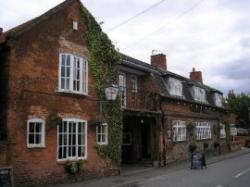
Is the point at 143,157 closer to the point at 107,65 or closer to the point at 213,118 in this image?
the point at 107,65

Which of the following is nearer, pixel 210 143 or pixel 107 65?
pixel 107 65

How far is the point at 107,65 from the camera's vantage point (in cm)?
2148

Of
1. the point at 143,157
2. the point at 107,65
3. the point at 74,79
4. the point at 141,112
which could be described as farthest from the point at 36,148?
the point at 143,157

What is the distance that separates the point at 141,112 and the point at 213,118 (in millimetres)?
16370

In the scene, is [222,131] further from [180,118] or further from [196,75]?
[180,118]

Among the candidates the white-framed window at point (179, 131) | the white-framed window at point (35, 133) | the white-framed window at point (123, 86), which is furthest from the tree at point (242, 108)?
the white-framed window at point (35, 133)

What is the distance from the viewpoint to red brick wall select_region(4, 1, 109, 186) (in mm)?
16031

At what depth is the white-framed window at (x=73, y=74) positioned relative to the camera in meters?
18.7

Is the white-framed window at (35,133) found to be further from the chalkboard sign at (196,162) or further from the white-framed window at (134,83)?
the chalkboard sign at (196,162)

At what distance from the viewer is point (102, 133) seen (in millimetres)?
20812

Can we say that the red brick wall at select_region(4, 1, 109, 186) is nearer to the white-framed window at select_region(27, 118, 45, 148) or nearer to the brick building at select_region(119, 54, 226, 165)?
the white-framed window at select_region(27, 118, 45, 148)

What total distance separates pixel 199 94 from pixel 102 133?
18.3 meters

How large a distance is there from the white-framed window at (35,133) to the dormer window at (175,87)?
1473cm

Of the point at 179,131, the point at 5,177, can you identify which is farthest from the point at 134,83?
the point at 5,177
